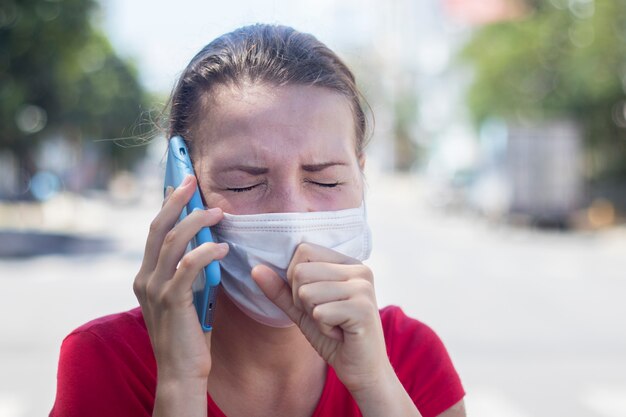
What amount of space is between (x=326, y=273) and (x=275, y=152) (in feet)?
1.09

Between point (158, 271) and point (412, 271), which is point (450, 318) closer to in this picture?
point (412, 271)

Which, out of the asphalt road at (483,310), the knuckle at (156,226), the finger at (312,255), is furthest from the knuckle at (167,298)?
the asphalt road at (483,310)

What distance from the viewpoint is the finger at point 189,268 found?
1.77m

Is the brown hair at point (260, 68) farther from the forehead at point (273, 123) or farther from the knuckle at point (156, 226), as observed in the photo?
the knuckle at point (156, 226)

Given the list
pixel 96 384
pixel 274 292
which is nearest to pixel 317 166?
pixel 274 292

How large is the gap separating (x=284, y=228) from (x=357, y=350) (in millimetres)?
305

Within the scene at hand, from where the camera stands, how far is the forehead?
76.7 inches

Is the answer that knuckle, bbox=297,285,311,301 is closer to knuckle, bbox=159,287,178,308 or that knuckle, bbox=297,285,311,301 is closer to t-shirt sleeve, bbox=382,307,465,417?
knuckle, bbox=159,287,178,308

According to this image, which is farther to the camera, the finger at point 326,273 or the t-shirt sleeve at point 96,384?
the t-shirt sleeve at point 96,384

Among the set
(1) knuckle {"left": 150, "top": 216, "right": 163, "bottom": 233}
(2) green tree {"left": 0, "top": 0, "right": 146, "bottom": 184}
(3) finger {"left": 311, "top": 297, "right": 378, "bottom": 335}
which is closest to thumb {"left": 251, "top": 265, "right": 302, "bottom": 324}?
(3) finger {"left": 311, "top": 297, "right": 378, "bottom": 335}

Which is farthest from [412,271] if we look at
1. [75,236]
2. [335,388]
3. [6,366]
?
[335,388]

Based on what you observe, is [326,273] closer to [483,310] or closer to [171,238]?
[171,238]

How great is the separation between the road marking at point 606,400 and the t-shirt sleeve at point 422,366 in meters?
4.51

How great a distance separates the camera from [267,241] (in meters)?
1.91
